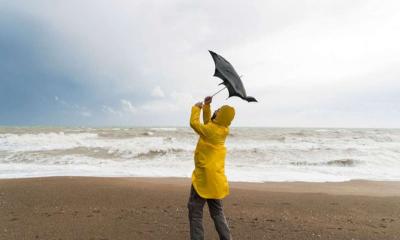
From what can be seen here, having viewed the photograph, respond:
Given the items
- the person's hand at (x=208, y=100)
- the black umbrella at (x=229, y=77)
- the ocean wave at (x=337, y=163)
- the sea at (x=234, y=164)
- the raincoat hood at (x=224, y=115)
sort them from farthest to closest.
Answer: the ocean wave at (x=337, y=163), the sea at (x=234, y=164), the person's hand at (x=208, y=100), the raincoat hood at (x=224, y=115), the black umbrella at (x=229, y=77)

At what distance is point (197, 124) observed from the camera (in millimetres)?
3787

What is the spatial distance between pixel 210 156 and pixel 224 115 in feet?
1.55

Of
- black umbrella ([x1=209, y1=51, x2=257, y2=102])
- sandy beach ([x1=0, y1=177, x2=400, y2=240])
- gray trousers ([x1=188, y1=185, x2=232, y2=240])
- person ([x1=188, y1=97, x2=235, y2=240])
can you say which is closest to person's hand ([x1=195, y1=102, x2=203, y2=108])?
Answer: person ([x1=188, y1=97, x2=235, y2=240])

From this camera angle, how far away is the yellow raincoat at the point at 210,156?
3805 millimetres

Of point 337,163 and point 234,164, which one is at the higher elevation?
point 234,164

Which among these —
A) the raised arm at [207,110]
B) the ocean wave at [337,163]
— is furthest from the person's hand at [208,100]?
the ocean wave at [337,163]

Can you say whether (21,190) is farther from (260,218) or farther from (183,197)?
→ (260,218)

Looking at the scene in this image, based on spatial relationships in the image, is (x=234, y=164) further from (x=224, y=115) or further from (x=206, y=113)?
(x=224, y=115)

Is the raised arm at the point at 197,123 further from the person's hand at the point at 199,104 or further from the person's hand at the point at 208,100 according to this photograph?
the person's hand at the point at 208,100

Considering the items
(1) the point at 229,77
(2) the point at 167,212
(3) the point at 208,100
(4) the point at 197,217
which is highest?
(1) the point at 229,77

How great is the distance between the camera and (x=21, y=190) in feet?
24.4

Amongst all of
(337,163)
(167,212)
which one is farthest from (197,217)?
(337,163)

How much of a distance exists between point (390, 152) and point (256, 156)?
795cm

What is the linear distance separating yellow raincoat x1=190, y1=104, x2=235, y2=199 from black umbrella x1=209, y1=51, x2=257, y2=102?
0.20m
